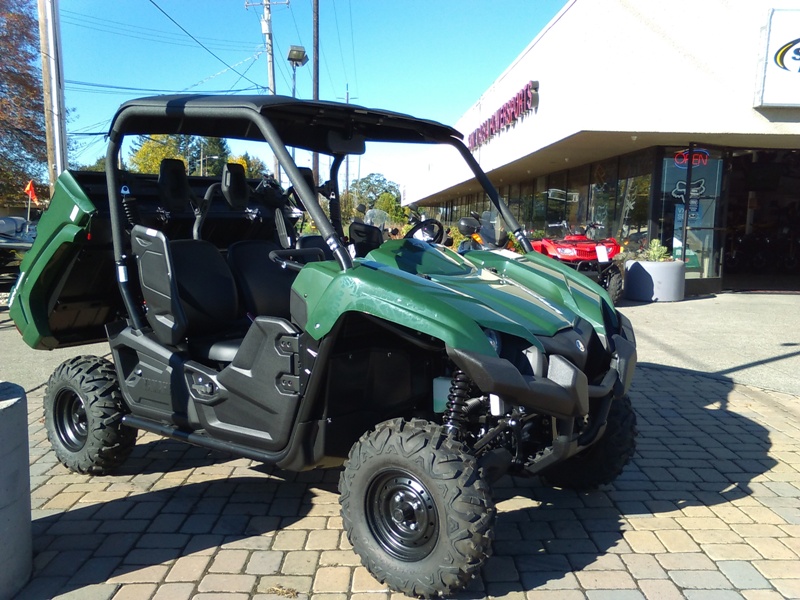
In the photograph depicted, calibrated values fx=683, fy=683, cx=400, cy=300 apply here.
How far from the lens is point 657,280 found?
12.5 meters

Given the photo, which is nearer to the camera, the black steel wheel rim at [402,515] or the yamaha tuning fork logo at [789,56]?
the black steel wheel rim at [402,515]

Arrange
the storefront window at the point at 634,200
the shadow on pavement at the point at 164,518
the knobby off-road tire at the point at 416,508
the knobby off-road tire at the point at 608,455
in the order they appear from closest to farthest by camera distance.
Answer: the knobby off-road tire at the point at 416,508 → the shadow on pavement at the point at 164,518 → the knobby off-road tire at the point at 608,455 → the storefront window at the point at 634,200

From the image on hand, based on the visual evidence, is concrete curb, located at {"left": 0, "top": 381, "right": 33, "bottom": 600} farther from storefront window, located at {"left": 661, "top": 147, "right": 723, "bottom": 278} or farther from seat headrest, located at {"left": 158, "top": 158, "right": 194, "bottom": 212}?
storefront window, located at {"left": 661, "top": 147, "right": 723, "bottom": 278}

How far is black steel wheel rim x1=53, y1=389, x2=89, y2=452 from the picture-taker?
438cm

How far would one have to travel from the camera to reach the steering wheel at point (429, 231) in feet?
14.0

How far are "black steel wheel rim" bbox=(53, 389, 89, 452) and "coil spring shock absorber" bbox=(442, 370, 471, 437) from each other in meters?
2.66

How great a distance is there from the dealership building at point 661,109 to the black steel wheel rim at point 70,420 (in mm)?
9562

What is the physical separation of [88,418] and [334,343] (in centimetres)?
200

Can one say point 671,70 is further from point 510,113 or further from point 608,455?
point 608,455

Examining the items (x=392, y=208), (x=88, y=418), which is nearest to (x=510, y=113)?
(x=88, y=418)

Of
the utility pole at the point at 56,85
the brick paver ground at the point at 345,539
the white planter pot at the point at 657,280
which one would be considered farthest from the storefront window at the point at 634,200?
the utility pole at the point at 56,85

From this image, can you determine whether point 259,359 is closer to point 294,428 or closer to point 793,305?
point 294,428

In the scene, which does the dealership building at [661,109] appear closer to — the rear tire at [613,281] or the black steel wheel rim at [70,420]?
the rear tire at [613,281]

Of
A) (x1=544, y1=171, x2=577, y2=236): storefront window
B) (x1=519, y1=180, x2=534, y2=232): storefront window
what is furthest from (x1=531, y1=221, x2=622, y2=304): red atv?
(x1=519, y1=180, x2=534, y2=232): storefront window
